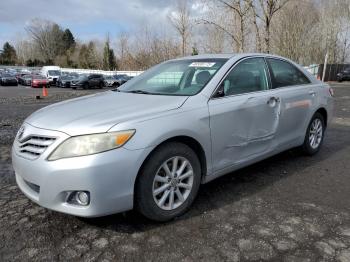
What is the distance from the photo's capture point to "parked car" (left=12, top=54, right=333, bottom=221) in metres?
2.76

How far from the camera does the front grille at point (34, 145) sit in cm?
286

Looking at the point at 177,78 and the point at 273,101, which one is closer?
the point at 177,78

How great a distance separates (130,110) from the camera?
3.13 m

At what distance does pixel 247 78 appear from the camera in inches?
161

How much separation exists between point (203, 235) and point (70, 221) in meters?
1.21

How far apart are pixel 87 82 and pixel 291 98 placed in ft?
97.5

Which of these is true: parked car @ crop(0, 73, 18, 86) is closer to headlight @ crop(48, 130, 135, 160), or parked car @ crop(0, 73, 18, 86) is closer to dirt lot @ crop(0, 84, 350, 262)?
dirt lot @ crop(0, 84, 350, 262)

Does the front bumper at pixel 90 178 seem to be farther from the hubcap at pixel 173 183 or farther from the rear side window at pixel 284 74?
the rear side window at pixel 284 74

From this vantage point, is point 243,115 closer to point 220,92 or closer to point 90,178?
point 220,92

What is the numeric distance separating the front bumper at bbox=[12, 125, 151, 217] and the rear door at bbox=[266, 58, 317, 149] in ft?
7.22

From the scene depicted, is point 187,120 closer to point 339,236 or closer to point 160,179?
point 160,179

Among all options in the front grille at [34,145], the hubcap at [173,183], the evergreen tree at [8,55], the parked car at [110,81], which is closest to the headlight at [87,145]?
the front grille at [34,145]

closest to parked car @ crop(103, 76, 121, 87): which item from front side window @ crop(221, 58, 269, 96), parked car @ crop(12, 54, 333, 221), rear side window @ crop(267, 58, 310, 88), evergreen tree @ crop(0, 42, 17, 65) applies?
rear side window @ crop(267, 58, 310, 88)

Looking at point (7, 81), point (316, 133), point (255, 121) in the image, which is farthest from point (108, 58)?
point (255, 121)
